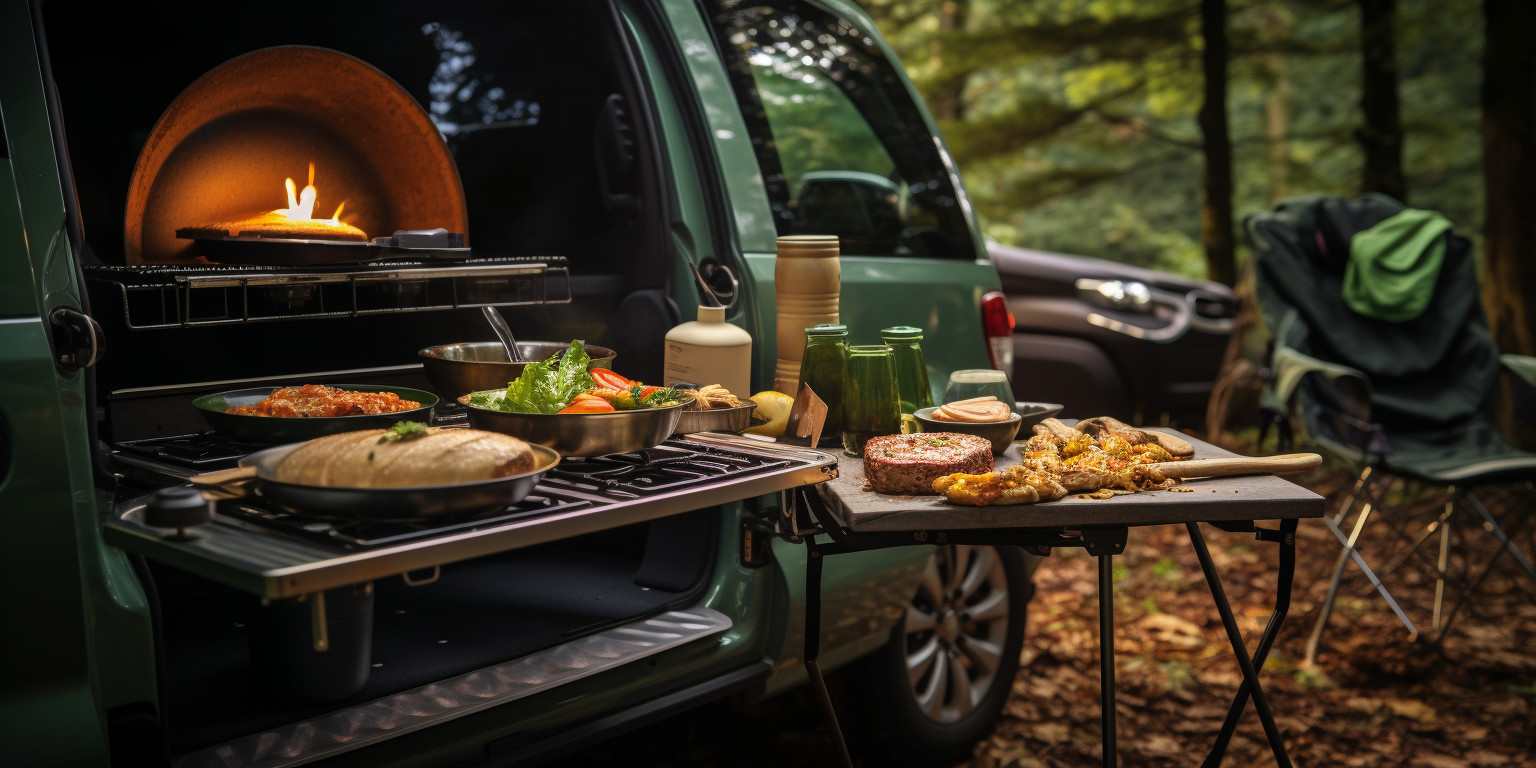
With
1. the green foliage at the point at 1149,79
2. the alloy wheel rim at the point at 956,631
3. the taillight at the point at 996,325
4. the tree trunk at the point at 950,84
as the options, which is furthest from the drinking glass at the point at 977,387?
the tree trunk at the point at 950,84

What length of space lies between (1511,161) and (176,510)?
7.23 metres

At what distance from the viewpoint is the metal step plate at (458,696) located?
5.85ft

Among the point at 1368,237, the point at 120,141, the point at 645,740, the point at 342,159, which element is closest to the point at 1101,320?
the point at 1368,237

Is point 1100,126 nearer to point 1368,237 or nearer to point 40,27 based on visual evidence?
point 1368,237

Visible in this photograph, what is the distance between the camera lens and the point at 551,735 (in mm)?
2107

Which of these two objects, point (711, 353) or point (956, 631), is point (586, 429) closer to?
point (711, 353)

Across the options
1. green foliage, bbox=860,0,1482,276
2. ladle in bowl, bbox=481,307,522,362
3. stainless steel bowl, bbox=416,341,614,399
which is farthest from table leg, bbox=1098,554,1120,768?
green foliage, bbox=860,0,1482,276

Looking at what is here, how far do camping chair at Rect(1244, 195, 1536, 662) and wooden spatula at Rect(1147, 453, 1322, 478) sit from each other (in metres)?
2.69

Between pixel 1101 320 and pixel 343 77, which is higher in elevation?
pixel 343 77

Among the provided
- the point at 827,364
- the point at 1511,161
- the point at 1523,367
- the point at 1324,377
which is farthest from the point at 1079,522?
the point at 1511,161

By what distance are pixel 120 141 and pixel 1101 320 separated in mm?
5161

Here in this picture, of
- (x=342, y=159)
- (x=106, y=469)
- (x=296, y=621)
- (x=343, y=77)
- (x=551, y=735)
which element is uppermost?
(x=343, y=77)

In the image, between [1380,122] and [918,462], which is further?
[1380,122]

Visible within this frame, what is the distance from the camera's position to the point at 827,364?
2.40 metres
